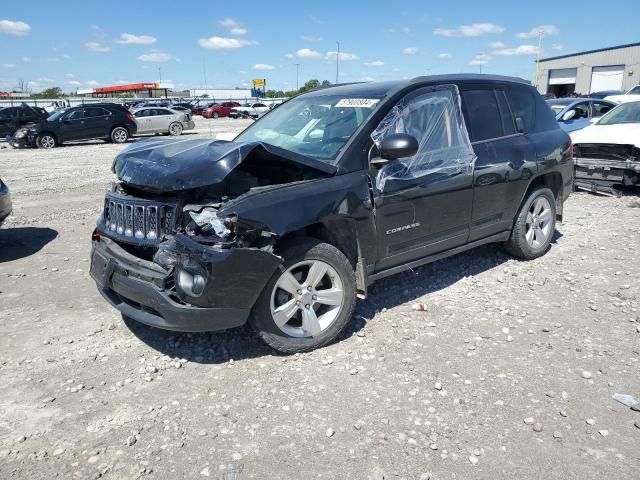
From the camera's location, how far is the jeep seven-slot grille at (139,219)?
328 cm

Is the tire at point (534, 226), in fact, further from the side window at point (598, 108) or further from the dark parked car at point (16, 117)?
the dark parked car at point (16, 117)

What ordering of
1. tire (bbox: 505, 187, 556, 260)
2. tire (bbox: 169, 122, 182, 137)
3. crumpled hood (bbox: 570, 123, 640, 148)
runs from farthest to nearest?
tire (bbox: 169, 122, 182, 137)
crumpled hood (bbox: 570, 123, 640, 148)
tire (bbox: 505, 187, 556, 260)

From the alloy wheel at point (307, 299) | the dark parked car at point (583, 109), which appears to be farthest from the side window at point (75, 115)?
the alloy wheel at point (307, 299)

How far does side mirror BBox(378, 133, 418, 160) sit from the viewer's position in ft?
11.6

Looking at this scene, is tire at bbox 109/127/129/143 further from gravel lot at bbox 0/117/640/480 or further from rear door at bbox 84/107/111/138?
gravel lot at bbox 0/117/640/480

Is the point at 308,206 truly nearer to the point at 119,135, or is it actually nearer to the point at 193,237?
the point at 193,237

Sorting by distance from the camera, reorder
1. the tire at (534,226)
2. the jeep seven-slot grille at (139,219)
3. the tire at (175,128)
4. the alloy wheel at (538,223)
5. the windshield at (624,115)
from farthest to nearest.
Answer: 1. the tire at (175,128)
2. the windshield at (624,115)
3. the alloy wheel at (538,223)
4. the tire at (534,226)
5. the jeep seven-slot grille at (139,219)

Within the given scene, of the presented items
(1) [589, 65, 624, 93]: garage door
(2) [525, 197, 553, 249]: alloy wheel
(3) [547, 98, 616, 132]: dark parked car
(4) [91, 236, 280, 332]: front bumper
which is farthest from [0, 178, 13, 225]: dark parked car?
(1) [589, 65, 624, 93]: garage door

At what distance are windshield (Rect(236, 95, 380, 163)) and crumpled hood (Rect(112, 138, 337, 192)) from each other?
1.46ft

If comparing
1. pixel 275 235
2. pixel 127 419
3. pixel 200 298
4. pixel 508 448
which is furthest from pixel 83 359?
pixel 508 448

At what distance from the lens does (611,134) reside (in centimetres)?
840

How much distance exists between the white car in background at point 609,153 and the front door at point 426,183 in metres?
5.23

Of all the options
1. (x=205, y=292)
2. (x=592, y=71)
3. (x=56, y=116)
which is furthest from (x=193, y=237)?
(x=592, y=71)

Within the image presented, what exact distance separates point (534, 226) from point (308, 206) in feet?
10.3
